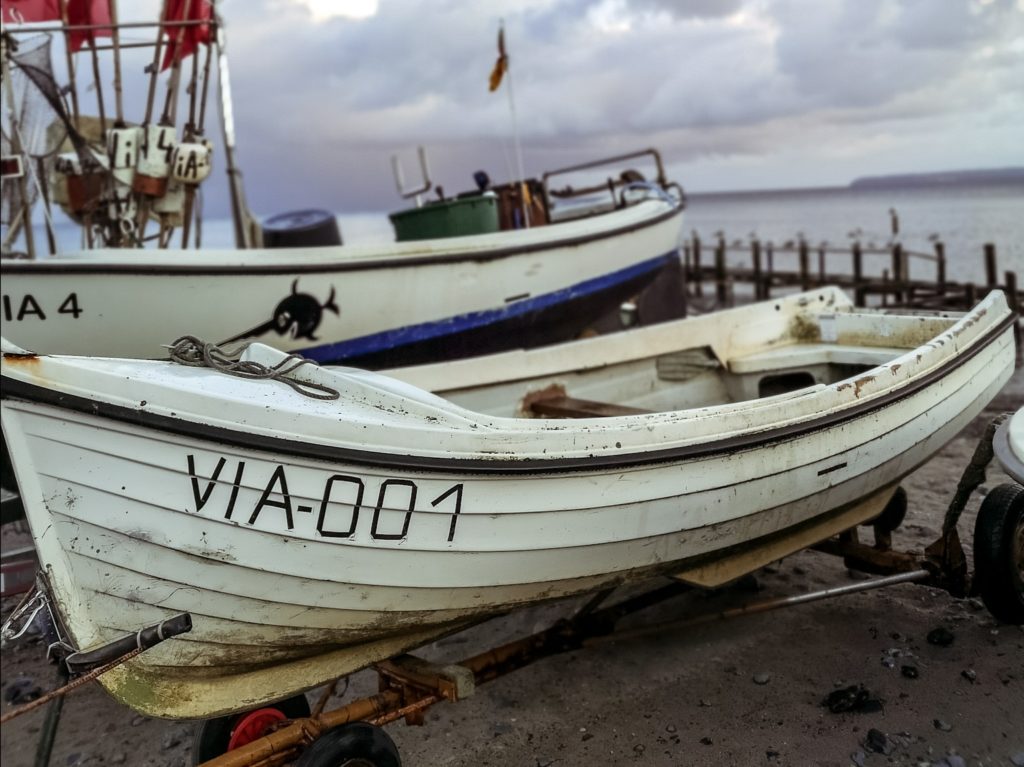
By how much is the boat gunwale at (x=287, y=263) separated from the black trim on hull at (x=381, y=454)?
139 inches

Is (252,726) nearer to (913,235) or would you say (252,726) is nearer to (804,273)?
(804,273)

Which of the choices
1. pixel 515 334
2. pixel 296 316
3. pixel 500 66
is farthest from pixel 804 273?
pixel 296 316

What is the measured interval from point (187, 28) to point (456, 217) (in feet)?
10.2

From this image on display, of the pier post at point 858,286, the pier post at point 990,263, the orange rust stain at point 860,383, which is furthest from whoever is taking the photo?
the pier post at point 858,286

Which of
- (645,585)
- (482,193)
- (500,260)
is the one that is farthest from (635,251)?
(645,585)

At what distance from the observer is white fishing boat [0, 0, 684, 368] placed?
6055mm

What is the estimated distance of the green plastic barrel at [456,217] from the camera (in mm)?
8859

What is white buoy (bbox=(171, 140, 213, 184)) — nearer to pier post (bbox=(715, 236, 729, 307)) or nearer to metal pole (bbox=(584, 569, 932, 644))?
metal pole (bbox=(584, 569, 932, 644))

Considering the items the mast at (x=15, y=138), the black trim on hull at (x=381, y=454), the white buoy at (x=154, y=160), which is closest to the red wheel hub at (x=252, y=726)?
the black trim on hull at (x=381, y=454)

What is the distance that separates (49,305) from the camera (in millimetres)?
5812

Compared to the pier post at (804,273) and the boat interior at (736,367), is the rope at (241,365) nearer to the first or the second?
the boat interior at (736,367)

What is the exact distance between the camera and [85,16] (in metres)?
8.20

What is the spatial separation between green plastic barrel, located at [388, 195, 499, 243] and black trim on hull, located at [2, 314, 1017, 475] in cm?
558

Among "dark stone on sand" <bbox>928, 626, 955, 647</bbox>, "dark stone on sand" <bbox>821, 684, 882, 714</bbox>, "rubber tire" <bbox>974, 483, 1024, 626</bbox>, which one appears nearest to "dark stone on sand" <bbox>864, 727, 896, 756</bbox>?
"dark stone on sand" <bbox>821, 684, 882, 714</bbox>
